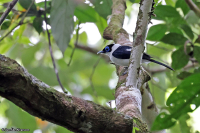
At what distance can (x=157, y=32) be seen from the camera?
3.32 metres

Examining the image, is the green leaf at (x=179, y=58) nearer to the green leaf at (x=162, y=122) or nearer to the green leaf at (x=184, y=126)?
the green leaf at (x=184, y=126)

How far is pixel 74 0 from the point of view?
2164 mm

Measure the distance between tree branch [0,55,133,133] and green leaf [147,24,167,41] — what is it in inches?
87.1

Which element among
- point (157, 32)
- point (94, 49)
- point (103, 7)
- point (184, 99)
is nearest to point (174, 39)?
point (157, 32)

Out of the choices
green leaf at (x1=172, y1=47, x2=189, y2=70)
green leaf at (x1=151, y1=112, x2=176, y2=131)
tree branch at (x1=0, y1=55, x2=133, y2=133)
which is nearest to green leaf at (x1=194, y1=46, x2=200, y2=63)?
green leaf at (x1=172, y1=47, x2=189, y2=70)

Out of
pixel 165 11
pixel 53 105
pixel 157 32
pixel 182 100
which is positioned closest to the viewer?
pixel 53 105

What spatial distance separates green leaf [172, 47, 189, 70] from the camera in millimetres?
3248

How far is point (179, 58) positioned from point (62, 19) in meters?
1.85

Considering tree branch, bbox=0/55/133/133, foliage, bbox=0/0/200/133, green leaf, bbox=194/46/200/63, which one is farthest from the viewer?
green leaf, bbox=194/46/200/63

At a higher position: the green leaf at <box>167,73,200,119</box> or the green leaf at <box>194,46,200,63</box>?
the green leaf at <box>194,46,200,63</box>

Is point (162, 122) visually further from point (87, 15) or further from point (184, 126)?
point (87, 15)

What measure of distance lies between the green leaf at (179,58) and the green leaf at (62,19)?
1.69m

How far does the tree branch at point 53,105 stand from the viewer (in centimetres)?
101

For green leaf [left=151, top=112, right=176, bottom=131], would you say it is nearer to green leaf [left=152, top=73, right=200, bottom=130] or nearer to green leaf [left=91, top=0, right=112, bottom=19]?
green leaf [left=152, top=73, right=200, bottom=130]
